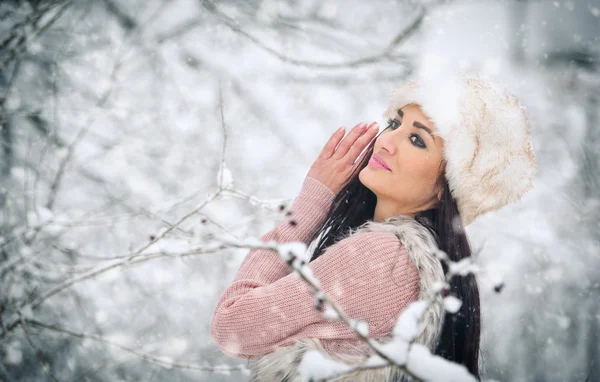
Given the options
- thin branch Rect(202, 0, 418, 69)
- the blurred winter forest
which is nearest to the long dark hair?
thin branch Rect(202, 0, 418, 69)

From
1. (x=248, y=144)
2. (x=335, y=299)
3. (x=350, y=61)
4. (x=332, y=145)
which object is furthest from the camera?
(x=248, y=144)

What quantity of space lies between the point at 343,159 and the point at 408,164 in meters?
0.32

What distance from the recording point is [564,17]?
3701 millimetres

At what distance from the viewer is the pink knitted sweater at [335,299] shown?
4.21ft

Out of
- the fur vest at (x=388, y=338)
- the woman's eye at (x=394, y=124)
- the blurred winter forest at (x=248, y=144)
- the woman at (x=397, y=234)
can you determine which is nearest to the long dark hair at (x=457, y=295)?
the woman at (x=397, y=234)

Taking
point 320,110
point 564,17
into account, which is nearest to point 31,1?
point 320,110

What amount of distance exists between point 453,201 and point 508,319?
17.5 feet

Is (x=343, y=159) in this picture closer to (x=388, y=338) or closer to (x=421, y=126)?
(x=421, y=126)

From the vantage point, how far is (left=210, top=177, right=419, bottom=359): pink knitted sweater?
128 centimetres

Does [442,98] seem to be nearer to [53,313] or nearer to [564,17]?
[564,17]

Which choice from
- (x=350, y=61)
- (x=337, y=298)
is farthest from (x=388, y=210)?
(x=350, y=61)

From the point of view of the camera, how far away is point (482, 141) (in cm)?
142

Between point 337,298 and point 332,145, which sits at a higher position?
point 332,145

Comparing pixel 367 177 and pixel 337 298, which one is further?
pixel 367 177
